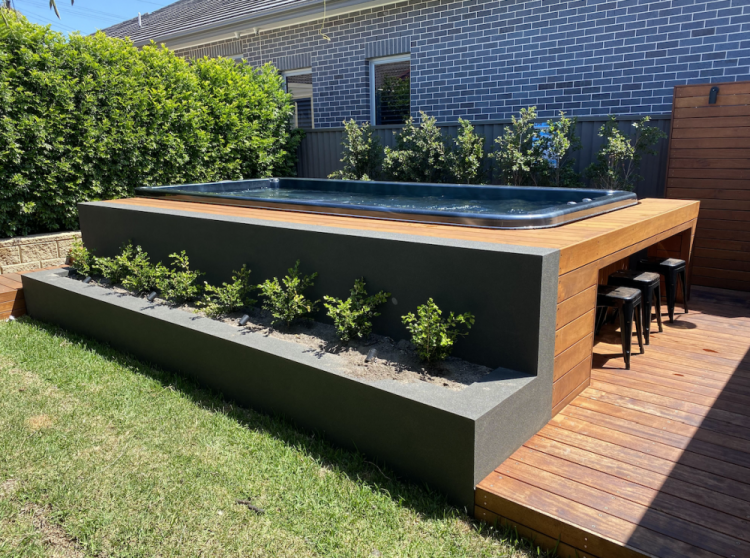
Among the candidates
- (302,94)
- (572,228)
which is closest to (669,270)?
(572,228)

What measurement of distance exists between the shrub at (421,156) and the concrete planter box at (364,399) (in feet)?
13.1

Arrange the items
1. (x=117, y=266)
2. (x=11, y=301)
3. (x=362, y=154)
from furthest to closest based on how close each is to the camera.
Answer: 1. (x=362, y=154)
2. (x=11, y=301)
3. (x=117, y=266)

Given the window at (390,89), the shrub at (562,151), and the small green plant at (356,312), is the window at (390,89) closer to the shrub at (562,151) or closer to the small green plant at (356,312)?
the shrub at (562,151)

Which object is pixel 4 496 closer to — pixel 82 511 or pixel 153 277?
pixel 82 511

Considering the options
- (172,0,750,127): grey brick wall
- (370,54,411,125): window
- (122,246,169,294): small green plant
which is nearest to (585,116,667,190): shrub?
(172,0,750,127): grey brick wall

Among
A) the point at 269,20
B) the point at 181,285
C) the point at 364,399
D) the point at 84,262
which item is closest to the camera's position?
the point at 364,399

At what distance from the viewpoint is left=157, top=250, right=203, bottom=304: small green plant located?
353 centimetres

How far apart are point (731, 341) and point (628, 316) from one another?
964mm

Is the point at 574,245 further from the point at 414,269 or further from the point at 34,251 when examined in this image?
the point at 34,251

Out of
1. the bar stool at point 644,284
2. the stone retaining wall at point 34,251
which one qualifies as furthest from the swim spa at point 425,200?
the stone retaining wall at point 34,251

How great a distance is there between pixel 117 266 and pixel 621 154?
14.8ft

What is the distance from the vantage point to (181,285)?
3.52 m

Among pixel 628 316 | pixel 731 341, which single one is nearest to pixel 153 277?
pixel 628 316

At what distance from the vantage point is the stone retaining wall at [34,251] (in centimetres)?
513
